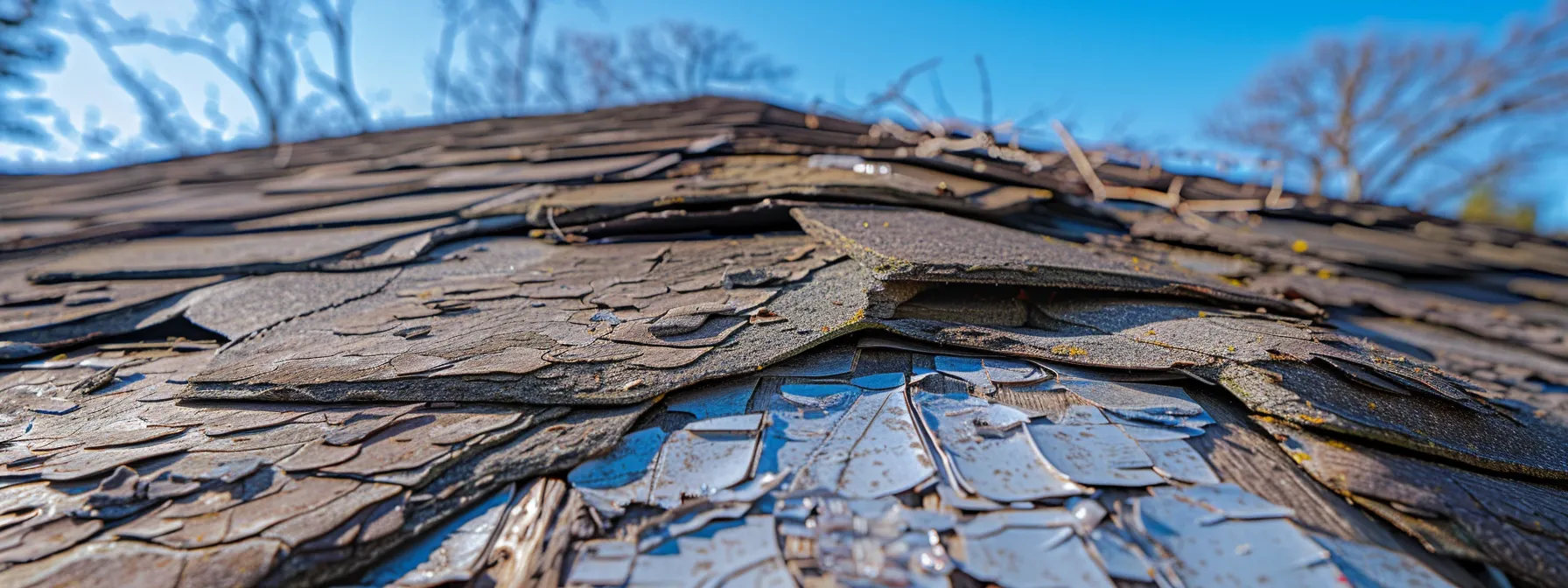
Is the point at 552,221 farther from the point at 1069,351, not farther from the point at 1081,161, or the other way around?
the point at 1081,161

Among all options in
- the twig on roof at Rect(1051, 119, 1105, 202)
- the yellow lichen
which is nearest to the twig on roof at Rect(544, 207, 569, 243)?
the yellow lichen

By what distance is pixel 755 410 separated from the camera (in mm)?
1100

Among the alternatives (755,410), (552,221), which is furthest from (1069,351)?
(552,221)

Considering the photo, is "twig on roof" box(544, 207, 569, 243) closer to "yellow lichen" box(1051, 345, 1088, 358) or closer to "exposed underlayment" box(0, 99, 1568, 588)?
"exposed underlayment" box(0, 99, 1568, 588)

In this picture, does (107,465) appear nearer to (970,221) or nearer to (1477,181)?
(970,221)

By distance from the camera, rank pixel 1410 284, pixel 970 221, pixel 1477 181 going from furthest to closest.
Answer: pixel 1477 181 < pixel 1410 284 < pixel 970 221

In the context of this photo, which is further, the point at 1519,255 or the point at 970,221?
the point at 1519,255

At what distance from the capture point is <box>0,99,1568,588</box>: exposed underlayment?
32.2 inches

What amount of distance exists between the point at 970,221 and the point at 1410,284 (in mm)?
2421

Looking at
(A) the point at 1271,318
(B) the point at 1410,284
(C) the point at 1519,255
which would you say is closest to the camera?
(A) the point at 1271,318

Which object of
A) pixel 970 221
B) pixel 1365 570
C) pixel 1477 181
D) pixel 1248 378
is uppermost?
pixel 1477 181

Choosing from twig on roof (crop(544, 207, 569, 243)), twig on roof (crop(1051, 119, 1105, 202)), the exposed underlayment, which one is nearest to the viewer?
the exposed underlayment

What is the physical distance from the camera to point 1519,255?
3.54 meters

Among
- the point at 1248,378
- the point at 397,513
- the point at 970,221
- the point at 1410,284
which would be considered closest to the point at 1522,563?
the point at 1248,378
